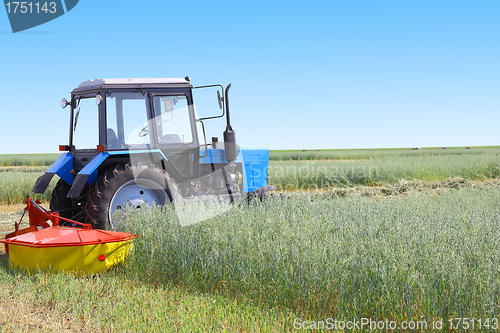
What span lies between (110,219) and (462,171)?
15418 millimetres

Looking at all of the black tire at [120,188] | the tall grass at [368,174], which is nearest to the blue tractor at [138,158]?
the black tire at [120,188]

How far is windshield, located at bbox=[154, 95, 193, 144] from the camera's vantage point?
221 inches

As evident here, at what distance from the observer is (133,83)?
538 cm

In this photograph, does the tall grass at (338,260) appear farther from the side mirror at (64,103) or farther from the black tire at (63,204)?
the side mirror at (64,103)

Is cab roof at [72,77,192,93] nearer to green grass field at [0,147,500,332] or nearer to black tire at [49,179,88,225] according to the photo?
black tire at [49,179,88,225]

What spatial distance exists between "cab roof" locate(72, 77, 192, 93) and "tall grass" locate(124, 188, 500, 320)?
190 cm

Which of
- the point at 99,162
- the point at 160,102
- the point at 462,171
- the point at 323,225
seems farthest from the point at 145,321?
the point at 462,171

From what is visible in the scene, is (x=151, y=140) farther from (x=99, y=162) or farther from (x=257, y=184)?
(x=257, y=184)

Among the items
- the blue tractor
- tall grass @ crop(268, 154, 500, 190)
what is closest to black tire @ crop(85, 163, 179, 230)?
the blue tractor

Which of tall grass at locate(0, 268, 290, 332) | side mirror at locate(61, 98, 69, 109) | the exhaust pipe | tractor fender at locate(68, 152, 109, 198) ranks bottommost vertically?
tall grass at locate(0, 268, 290, 332)

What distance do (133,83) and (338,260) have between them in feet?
12.6

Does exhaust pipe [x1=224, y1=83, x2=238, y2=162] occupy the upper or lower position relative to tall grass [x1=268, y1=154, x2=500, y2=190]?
upper

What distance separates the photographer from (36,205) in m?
4.67

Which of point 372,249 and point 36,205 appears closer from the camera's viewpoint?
point 372,249
